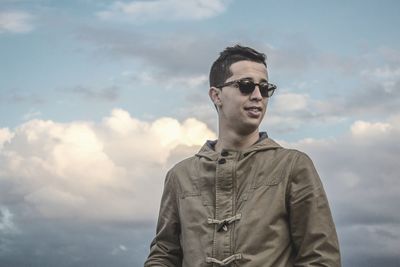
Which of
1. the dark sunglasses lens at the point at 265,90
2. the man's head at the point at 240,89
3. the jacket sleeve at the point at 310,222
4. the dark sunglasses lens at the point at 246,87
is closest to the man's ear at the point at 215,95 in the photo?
the man's head at the point at 240,89

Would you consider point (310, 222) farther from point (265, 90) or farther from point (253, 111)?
point (265, 90)

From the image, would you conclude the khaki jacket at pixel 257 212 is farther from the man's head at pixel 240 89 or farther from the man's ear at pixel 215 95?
the man's ear at pixel 215 95

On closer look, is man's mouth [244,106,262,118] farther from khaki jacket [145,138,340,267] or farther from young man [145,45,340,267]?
khaki jacket [145,138,340,267]

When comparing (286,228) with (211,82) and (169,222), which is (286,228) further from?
(211,82)

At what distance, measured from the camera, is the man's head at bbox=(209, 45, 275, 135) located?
6.24 m

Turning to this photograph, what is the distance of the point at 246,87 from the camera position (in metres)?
A: 6.28

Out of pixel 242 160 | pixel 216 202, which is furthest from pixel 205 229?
pixel 242 160

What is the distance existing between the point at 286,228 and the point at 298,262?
0.97 ft

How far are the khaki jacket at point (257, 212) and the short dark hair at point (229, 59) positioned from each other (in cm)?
67

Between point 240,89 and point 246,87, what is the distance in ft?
0.18

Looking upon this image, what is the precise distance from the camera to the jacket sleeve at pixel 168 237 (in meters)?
6.53

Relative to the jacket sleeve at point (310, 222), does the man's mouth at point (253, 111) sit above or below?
above

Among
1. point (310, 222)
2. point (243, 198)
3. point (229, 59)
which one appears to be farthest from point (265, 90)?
point (310, 222)

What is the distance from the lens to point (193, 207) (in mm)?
6254
